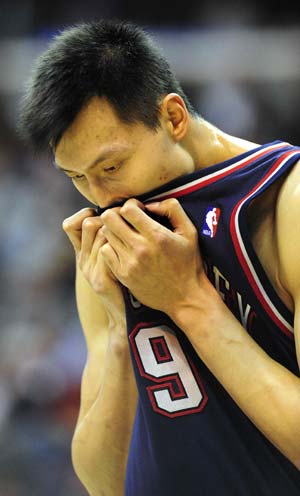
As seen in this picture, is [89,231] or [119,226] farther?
[89,231]

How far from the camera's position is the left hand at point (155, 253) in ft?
6.54

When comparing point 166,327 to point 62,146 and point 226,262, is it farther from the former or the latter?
point 62,146

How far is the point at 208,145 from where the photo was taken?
86.4 inches

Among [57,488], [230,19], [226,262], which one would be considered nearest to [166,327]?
[226,262]

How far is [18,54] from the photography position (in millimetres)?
6102

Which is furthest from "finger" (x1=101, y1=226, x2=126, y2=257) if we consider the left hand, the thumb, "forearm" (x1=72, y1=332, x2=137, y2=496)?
"forearm" (x1=72, y1=332, x2=137, y2=496)

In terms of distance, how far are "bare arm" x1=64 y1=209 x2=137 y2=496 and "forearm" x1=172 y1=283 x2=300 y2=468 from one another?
259 millimetres

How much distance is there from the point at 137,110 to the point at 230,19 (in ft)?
15.5

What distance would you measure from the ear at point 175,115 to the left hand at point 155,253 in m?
0.17

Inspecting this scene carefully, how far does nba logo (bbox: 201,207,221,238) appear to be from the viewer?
202 cm

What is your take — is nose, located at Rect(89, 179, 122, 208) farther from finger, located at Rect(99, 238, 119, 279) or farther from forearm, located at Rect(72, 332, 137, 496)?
forearm, located at Rect(72, 332, 137, 496)

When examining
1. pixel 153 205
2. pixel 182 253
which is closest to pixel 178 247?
pixel 182 253

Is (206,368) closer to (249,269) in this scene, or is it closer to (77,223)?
(249,269)

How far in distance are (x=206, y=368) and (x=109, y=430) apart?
0.40 meters
